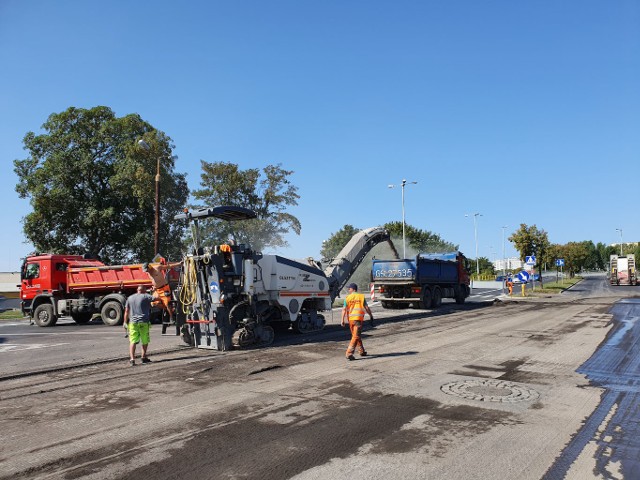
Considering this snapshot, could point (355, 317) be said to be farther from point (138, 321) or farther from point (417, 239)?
point (417, 239)

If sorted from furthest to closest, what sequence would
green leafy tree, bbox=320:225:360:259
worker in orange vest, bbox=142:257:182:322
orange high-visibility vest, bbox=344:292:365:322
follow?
green leafy tree, bbox=320:225:360:259, worker in orange vest, bbox=142:257:182:322, orange high-visibility vest, bbox=344:292:365:322

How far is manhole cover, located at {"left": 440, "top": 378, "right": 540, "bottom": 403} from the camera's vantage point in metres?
6.44

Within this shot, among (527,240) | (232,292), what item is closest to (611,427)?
(232,292)

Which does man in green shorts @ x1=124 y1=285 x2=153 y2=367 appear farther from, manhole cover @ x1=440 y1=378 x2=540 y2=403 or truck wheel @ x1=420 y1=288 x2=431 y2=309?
truck wheel @ x1=420 y1=288 x2=431 y2=309

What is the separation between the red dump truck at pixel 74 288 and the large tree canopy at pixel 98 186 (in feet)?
43.8

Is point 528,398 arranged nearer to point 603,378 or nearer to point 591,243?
point 603,378

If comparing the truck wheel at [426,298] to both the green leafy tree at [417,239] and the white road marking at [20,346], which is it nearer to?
the white road marking at [20,346]

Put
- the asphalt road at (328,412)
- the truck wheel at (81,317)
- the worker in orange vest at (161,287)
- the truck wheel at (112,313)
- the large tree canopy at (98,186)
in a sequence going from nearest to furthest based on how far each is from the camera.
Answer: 1. the asphalt road at (328,412)
2. the worker in orange vest at (161,287)
3. the truck wheel at (112,313)
4. the truck wheel at (81,317)
5. the large tree canopy at (98,186)

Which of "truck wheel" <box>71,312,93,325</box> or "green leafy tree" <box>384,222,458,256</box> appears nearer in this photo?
"truck wheel" <box>71,312,93,325</box>

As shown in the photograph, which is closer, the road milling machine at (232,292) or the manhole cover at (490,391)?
the manhole cover at (490,391)

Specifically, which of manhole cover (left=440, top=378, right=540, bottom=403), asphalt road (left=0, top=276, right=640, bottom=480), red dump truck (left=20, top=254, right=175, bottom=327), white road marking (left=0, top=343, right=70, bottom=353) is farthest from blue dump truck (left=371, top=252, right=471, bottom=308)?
manhole cover (left=440, top=378, right=540, bottom=403)

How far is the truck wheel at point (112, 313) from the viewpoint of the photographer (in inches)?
729

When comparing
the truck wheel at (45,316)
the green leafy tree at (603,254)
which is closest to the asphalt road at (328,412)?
the truck wheel at (45,316)

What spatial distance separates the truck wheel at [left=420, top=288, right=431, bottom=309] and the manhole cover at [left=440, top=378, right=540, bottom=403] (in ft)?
45.2
